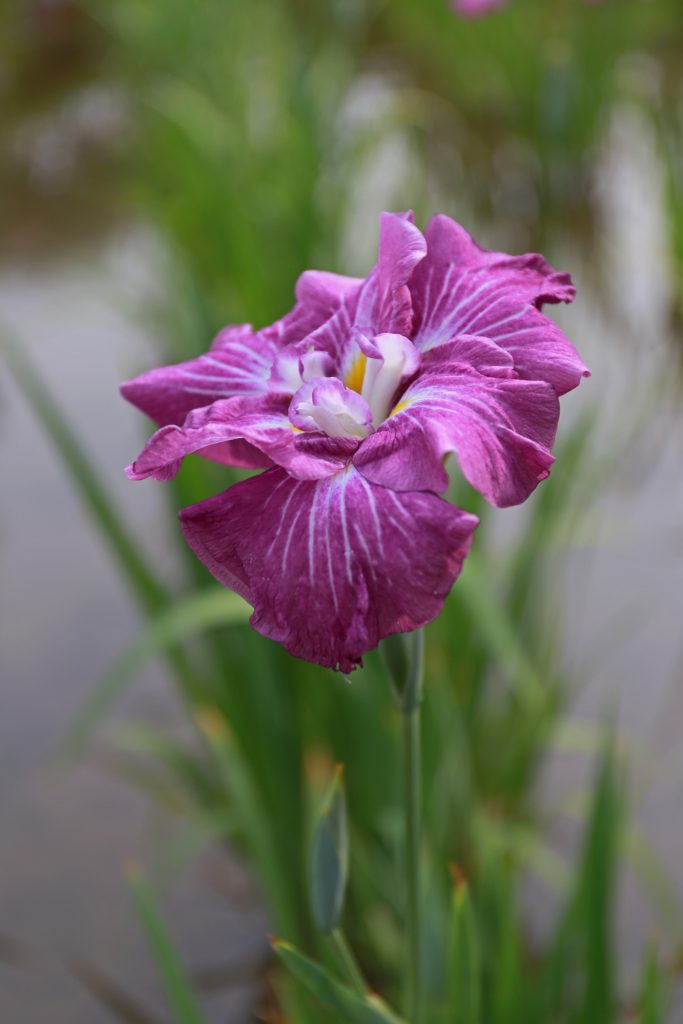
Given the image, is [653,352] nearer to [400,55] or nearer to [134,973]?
[134,973]

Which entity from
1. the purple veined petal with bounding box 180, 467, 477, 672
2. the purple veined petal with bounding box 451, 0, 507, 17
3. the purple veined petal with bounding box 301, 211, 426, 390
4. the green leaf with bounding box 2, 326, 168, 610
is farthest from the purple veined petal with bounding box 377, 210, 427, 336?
the purple veined petal with bounding box 451, 0, 507, 17

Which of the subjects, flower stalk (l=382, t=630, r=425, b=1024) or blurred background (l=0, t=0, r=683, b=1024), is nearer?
flower stalk (l=382, t=630, r=425, b=1024)

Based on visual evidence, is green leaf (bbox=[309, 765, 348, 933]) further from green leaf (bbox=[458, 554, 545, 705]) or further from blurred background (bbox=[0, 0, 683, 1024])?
green leaf (bbox=[458, 554, 545, 705])

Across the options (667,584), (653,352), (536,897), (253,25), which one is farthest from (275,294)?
(253,25)

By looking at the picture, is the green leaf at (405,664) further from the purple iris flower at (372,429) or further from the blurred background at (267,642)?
the blurred background at (267,642)

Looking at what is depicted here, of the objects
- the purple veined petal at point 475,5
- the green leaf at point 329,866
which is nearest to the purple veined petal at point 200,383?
the green leaf at point 329,866

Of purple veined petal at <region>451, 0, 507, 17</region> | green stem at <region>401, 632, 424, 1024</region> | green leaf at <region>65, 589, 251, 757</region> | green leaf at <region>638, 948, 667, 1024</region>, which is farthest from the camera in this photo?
purple veined petal at <region>451, 0, 507, 17</region>

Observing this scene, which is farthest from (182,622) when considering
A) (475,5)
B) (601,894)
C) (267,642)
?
(475,5)
